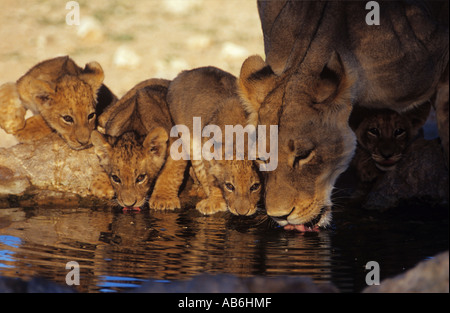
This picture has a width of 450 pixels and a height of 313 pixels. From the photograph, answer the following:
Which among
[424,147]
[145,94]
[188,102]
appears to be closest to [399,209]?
[424,147]

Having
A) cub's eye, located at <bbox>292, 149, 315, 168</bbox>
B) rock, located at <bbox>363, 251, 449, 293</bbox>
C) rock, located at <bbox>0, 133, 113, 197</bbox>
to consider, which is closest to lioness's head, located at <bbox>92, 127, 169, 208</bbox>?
rock, located at <bbox>0, 133, 113, 197</bbox>

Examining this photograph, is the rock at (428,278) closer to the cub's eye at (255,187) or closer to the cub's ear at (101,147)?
the cub's eye at (255,187)

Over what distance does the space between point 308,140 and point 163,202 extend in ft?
5.46

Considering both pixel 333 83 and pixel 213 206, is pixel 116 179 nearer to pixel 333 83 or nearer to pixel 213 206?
pixel 213 206

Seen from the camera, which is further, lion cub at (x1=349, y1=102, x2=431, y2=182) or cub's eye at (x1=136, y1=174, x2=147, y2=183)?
cub's eye at (x1=136, y1=174, x2=147, y2=183)

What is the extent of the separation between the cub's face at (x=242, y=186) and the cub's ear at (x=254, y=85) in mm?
350

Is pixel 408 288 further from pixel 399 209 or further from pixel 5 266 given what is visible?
pixel 399 209

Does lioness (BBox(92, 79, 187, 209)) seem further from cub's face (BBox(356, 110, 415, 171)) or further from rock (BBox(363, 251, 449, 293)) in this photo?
rock (BBox(363, 251, 449, 293))

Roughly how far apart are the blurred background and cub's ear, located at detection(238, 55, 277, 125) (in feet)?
17.8

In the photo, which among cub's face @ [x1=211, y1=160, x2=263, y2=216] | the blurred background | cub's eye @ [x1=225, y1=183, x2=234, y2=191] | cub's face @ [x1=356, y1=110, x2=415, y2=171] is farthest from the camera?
the blurred background

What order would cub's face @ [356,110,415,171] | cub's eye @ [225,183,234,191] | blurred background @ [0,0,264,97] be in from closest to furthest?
cub's eye @ [225,183,234,191]
cub's face @ [356,110,415,171]
blurred background @ [0,0,264,97]

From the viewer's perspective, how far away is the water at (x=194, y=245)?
13.0 feet

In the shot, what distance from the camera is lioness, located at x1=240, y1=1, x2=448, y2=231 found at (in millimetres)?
4559

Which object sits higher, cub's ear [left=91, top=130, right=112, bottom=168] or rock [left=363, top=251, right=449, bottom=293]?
cub's ear [left=91, top=130, right=112, bottom=168]
